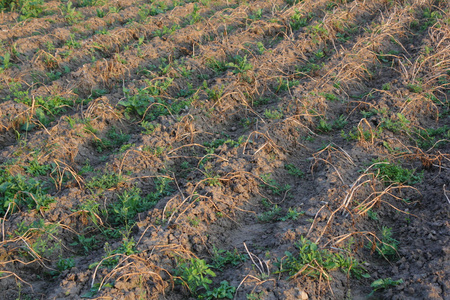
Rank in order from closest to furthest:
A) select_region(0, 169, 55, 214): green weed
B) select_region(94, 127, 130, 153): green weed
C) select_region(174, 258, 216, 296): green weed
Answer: select_region(174, 258, 216, 296): green weed
select_region(0, 169, 55, 214): green weed
select_region(94, 127, 130, 153): green weed

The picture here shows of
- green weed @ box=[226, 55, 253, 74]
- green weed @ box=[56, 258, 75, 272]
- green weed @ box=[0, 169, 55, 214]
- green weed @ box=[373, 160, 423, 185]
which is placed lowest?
green weed @ box=[373, 160, 423, 185]

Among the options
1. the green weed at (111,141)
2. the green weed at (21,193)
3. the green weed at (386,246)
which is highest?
the green weed at (21,193)

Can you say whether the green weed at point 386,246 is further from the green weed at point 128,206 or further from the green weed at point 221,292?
the green weed at point 128,206

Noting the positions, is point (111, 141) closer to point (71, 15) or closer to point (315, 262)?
point (315, 262)

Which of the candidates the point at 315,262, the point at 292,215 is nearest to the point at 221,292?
the point at 315,262

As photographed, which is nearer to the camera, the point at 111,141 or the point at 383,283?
the point at 383,283

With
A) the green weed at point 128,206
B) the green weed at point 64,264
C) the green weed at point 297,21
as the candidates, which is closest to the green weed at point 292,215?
the green weed at point 128,206

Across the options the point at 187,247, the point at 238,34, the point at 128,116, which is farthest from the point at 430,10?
the point at 187,247

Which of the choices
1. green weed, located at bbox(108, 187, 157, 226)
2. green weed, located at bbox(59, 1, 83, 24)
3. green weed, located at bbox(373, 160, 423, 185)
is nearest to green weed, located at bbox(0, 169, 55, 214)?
green weed, located at bbox(108, 187, 157, 226)

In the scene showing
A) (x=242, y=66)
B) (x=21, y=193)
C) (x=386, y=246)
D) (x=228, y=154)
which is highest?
(x=242, y=66)

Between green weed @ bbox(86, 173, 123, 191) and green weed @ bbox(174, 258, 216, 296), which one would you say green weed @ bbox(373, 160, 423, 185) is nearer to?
green weed @ bbox(174, 258, 216, 296)

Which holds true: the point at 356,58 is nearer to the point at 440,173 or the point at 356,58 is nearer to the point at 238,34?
the point at 238,34

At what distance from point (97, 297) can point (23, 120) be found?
11.1 ft

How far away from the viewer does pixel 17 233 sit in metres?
3.96
